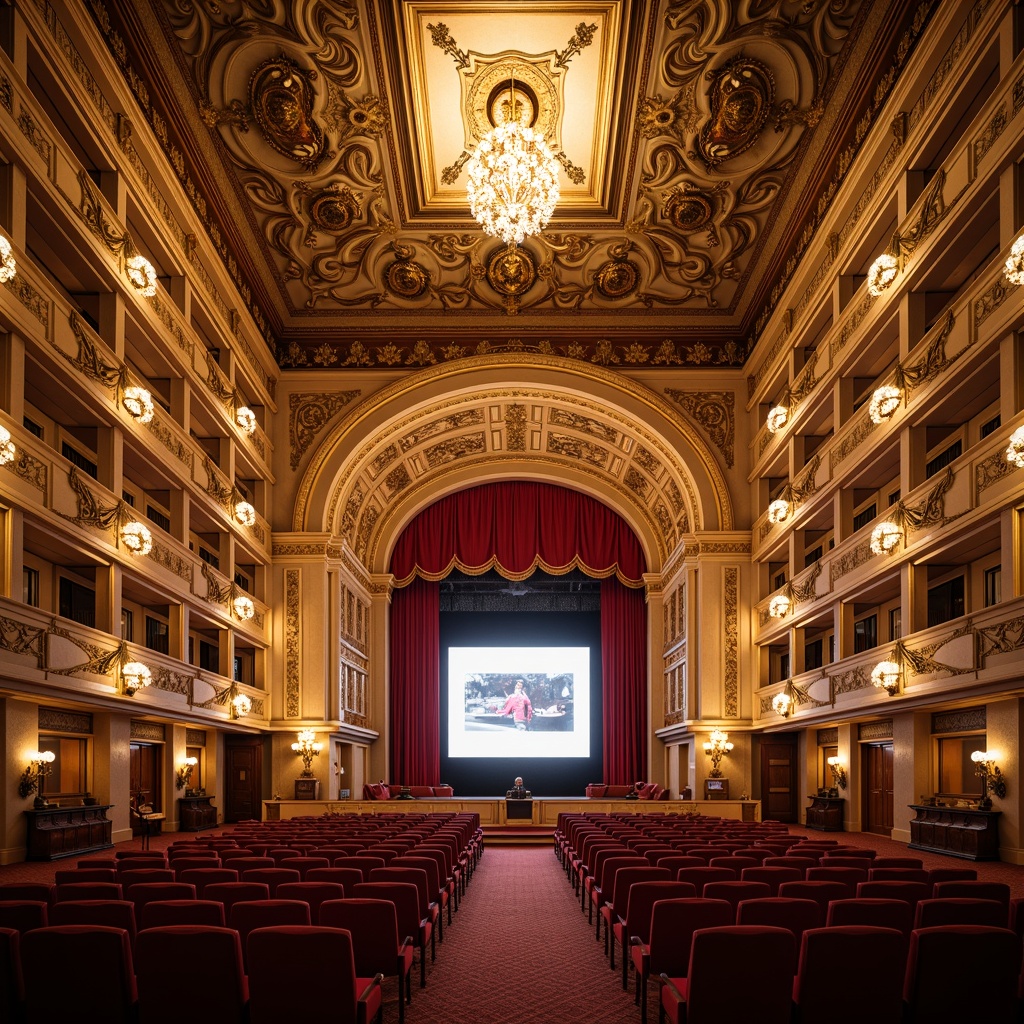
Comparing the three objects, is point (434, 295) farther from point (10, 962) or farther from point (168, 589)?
point (10, 962)

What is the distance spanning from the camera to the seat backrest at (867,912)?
5.64m

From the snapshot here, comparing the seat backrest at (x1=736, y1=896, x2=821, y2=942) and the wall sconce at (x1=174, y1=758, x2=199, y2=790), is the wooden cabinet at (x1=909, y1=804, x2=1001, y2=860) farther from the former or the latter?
the wall sconce at (x1=174, y1=758, x2=199, y2=790)

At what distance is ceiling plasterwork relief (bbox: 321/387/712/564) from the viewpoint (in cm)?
2517

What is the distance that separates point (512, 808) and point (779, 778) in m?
5.92

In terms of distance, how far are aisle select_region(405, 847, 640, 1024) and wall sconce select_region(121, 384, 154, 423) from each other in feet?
26.2

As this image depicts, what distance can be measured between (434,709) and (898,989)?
2649 cm

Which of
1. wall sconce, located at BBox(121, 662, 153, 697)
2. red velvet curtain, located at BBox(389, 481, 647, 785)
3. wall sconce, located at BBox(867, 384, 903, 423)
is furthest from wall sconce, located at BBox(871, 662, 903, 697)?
red velvet curtain, located at BBox(389, 481, 647, 785)

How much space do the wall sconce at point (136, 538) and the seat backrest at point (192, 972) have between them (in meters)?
10.8

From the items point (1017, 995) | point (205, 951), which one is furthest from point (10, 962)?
Result: point (1017, 995)

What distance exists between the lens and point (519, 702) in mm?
31328

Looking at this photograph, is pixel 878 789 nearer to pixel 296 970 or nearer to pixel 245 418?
pixel 245 418

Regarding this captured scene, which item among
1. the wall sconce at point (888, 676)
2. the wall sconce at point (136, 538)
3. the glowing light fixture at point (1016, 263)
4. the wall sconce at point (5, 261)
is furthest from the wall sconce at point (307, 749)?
the glowing light fixture at point (1016, 263)

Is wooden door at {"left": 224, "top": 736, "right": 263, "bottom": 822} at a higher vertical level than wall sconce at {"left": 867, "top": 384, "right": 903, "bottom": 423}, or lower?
lower

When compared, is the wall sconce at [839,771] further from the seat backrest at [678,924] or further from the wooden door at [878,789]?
the seat backrest at [678,924]
